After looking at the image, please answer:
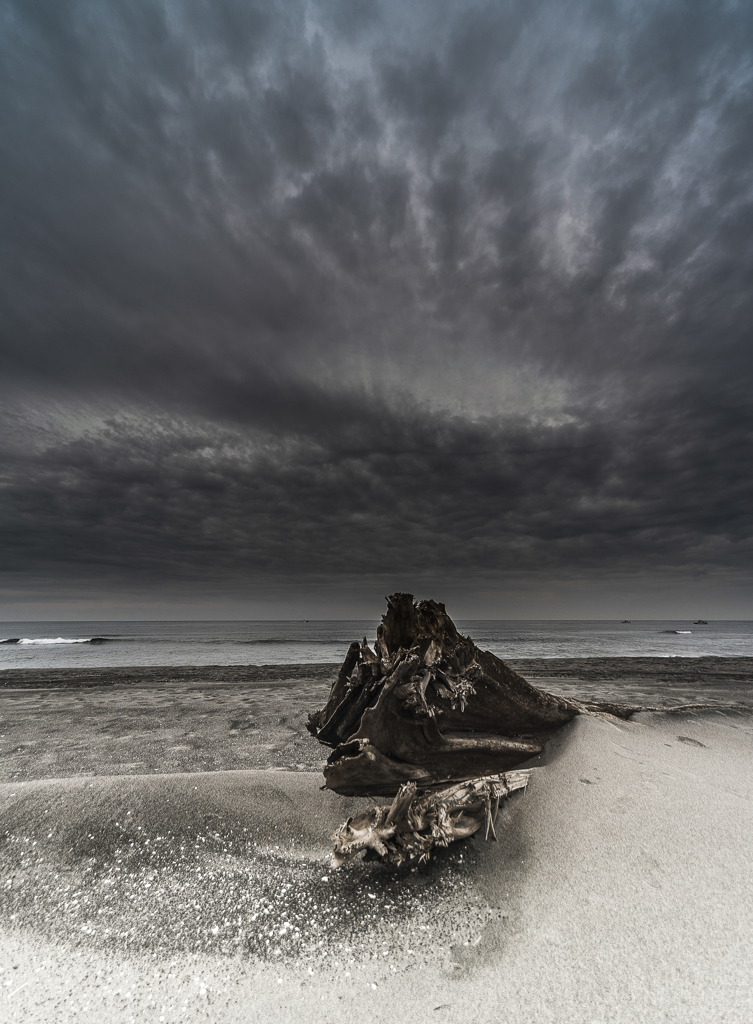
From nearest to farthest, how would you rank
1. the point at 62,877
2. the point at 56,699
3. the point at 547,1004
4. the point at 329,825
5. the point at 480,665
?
the point at 547,1004 → the point at 62,877 → the point at 329,825 → the point at 480,665 → the point at 56,699

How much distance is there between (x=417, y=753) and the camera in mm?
3912

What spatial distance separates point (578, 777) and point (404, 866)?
176 centimetres

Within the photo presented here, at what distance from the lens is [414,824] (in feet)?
10.2

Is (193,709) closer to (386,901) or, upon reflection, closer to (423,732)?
(423,732)

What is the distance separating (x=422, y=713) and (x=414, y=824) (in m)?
0.89

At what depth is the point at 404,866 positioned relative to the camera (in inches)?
124

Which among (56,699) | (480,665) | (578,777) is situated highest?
(480,665)

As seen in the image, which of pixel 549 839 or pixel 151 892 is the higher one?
pixel 549 839

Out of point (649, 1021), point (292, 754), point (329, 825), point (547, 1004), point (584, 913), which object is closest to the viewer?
point (649, 1021)

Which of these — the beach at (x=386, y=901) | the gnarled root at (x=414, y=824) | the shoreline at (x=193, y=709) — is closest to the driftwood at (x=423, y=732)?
the gnarled root at (x=414, y=824)

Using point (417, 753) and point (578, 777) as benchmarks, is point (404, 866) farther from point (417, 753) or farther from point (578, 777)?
point (578, 777)

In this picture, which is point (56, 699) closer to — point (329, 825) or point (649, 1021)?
point (329, 825)

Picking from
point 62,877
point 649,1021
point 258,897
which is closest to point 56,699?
point 62,877

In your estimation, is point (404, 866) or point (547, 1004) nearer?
point (547, 1004)
